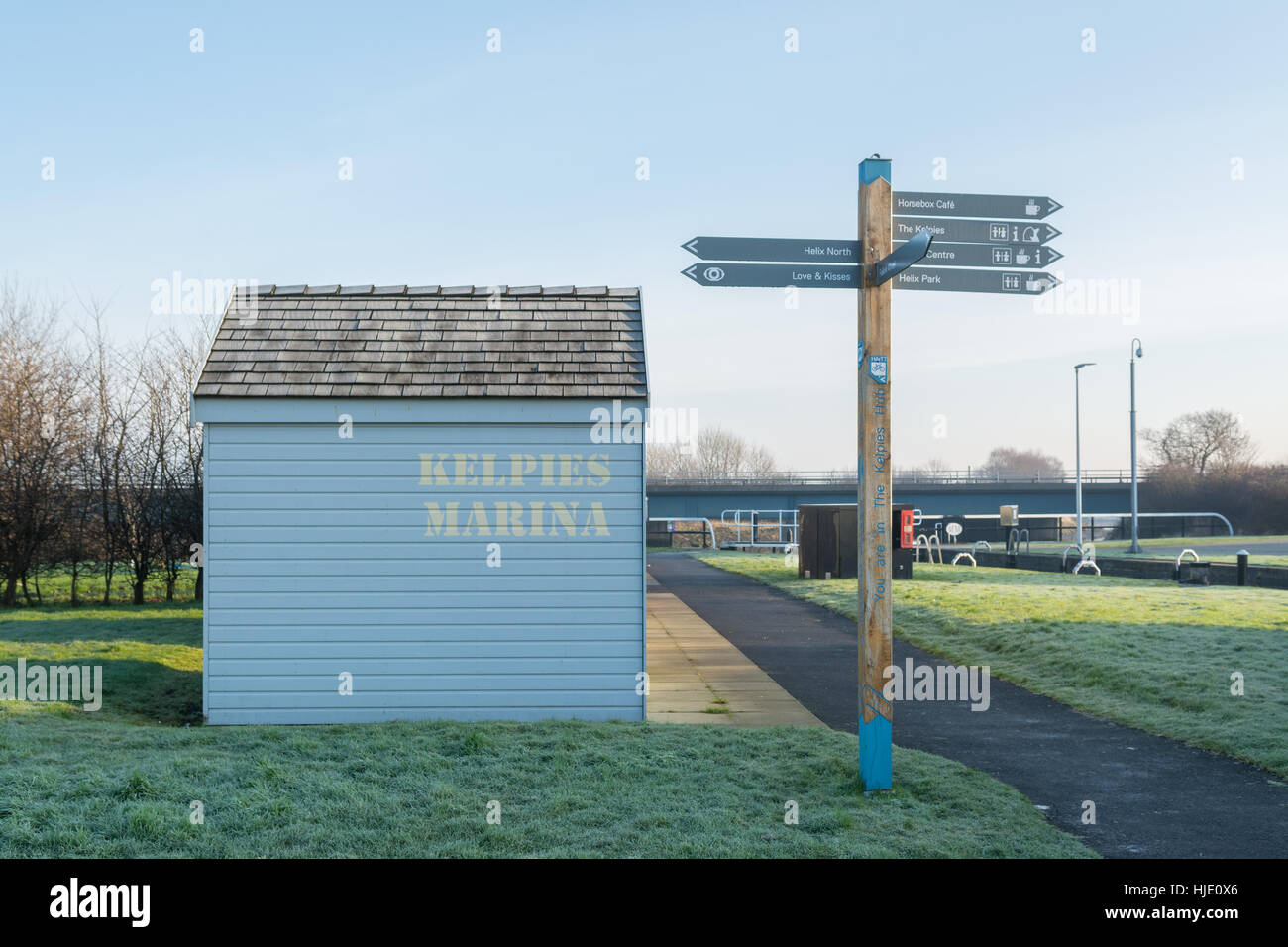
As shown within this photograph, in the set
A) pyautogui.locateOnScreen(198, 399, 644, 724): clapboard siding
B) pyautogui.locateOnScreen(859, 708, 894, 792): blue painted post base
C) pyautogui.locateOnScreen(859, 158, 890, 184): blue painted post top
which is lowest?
pyautogui.locateOnScreen(859, 708, 894, 792): blue painted post base

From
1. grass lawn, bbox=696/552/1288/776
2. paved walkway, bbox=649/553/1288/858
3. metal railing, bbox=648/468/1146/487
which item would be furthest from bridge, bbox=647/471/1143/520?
paved walkway, bbox=649/553/1288/858

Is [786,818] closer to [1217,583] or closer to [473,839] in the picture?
[473,839]

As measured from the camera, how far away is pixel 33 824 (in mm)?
5734

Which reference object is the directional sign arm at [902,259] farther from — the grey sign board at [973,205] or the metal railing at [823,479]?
the metal railing at [823,479]

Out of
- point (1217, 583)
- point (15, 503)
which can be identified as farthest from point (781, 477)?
point (15, 503)

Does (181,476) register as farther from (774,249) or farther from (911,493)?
(911,493)

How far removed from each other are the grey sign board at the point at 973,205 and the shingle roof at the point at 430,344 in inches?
125

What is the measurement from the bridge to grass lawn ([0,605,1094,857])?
49.4 meters

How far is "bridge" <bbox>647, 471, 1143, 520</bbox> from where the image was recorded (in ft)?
194

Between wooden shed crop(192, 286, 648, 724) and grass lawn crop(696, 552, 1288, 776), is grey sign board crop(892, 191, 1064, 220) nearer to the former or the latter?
wooden shed crop(192, 286, 648, 724)

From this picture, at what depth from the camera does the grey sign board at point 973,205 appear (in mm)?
6777

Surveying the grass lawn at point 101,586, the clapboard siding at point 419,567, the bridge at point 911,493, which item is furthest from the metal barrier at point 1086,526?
the clapboard siding at point 419,567

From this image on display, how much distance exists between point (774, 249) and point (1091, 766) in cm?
463
